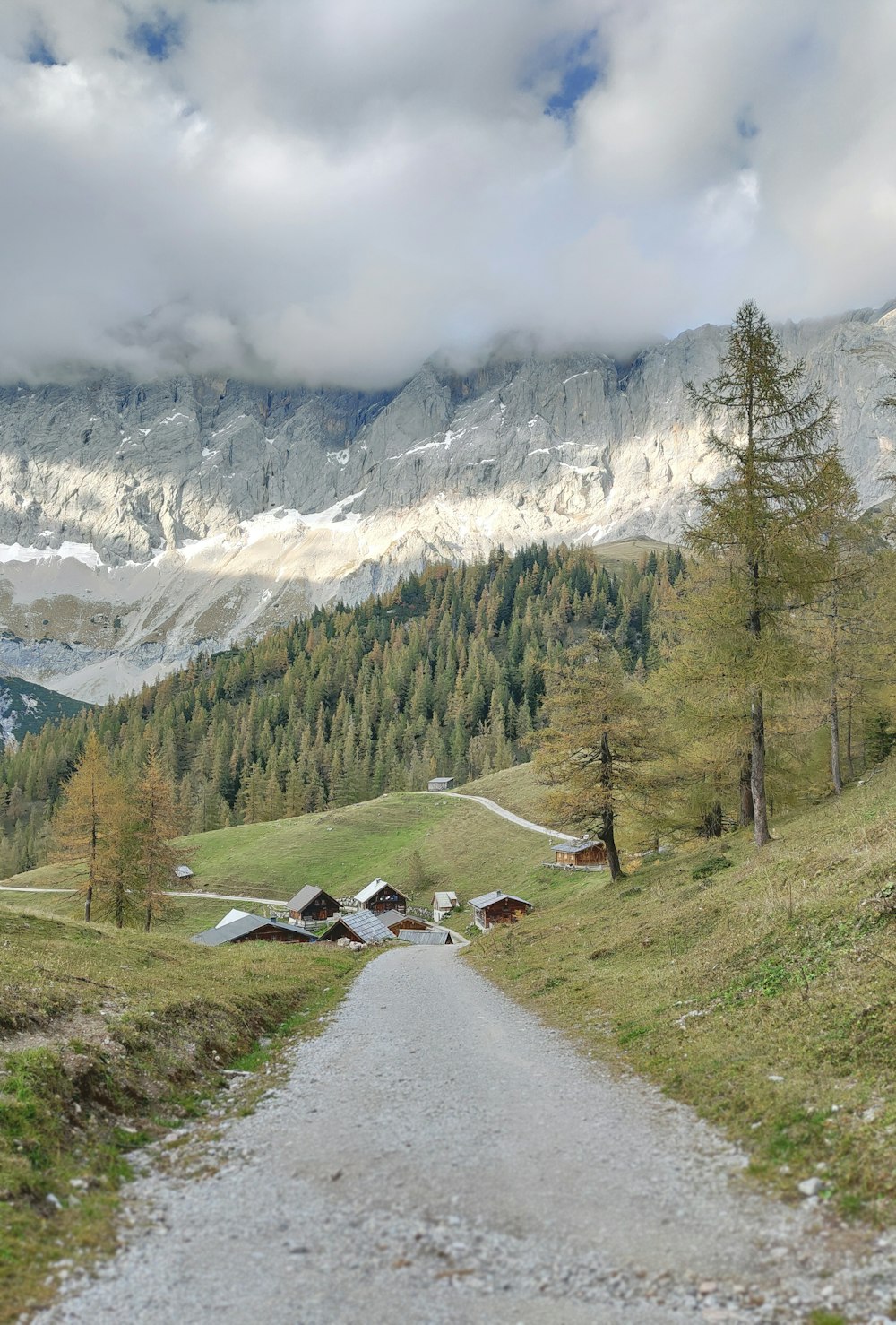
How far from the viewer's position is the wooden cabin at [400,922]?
2724 inches

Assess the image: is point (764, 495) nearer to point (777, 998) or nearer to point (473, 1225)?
point (777, 998)

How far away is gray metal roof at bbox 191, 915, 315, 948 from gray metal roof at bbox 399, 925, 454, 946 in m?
9.76

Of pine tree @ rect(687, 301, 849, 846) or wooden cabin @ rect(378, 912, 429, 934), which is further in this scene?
wooden cabin @ rect(378, 912, 429, 934)

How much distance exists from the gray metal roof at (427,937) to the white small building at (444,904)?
801 cm

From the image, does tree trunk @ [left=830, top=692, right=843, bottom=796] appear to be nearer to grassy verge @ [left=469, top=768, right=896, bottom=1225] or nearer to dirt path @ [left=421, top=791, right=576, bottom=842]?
grassy verge @ [left=469, top=768, right=896, bottom=1225]

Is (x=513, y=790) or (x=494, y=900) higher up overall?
(x=513, y=790)

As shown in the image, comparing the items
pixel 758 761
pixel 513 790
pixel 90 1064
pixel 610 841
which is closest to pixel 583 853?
pixel 610 841

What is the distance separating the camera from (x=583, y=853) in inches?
2840

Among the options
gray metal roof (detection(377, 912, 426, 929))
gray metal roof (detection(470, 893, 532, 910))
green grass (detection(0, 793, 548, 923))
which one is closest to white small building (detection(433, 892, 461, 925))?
green grass (detection(0, 793, 548, 923))

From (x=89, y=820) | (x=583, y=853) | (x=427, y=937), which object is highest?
(x=89, y=820)

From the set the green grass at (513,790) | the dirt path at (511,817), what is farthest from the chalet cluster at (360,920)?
the green grass at (513,790)

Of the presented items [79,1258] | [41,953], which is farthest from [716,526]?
[41,953]

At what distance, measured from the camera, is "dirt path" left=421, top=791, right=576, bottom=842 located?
83.5 meters

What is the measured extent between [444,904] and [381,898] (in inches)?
304
